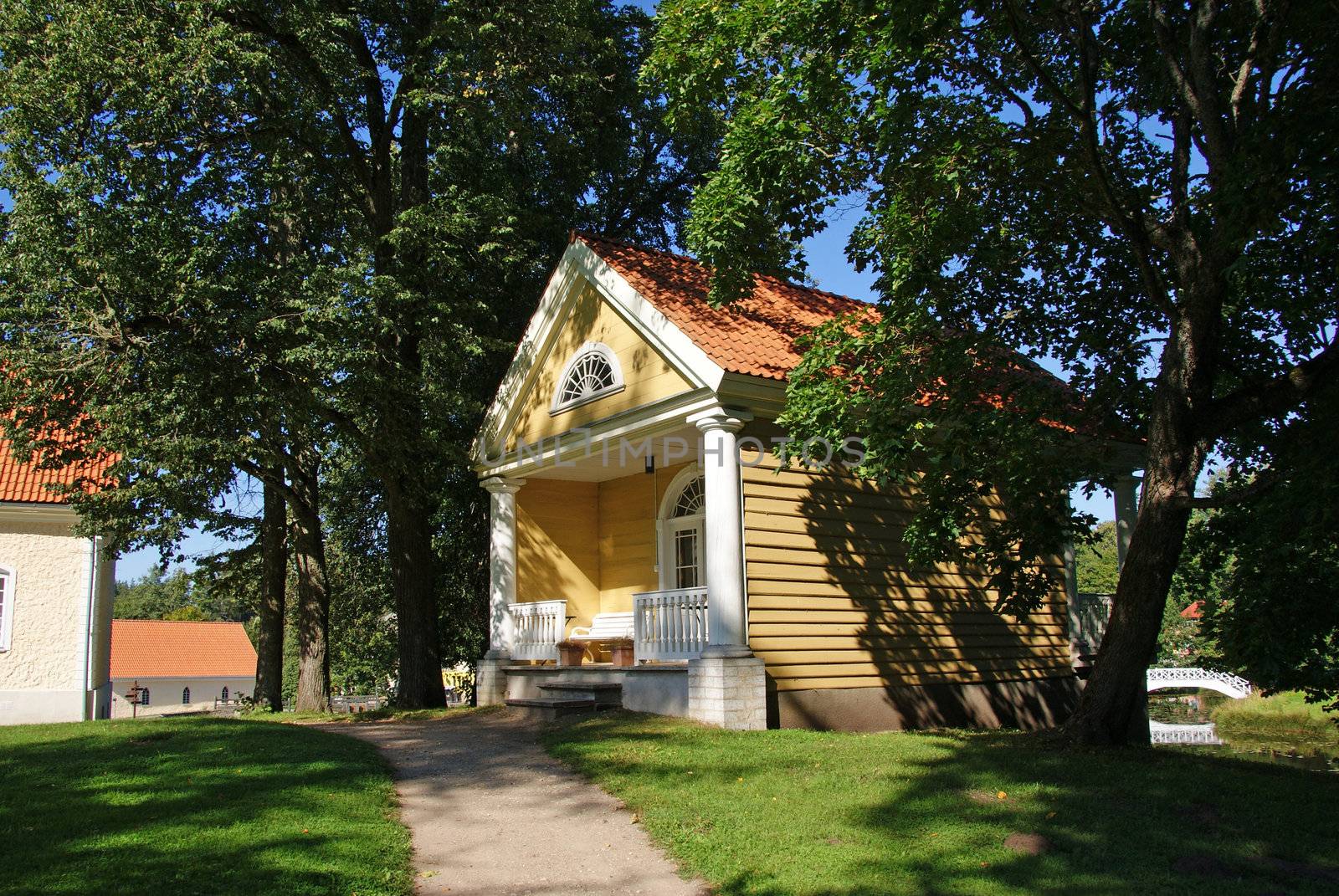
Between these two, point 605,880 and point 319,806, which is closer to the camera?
point 605,880

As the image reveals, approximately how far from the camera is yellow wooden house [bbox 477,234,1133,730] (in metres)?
11.8

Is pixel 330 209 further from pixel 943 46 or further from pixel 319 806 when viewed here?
pixel 319 806

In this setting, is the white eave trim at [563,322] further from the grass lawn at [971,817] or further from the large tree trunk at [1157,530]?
the large tree trunk at [1157,530]

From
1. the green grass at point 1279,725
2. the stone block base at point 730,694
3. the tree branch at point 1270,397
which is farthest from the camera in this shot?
the green grass at point 1279,725

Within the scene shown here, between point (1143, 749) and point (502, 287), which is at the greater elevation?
point (502, 287)

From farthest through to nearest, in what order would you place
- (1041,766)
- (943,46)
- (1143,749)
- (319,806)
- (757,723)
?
(757,723)
(943,46)
(1143,749)
(1041,766)
(319,806)

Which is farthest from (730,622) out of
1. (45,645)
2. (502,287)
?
(45,645)

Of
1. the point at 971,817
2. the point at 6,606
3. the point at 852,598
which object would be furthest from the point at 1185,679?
the point at 6,606

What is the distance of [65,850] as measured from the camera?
18.9 feet

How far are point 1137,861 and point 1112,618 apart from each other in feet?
13.4

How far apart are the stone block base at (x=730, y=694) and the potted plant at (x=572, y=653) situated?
322 centimetres

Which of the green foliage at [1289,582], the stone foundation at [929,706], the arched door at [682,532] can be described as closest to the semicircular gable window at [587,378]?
the arched door at [682,532]

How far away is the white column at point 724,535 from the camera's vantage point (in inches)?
447

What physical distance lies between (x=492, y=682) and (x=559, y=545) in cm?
239
